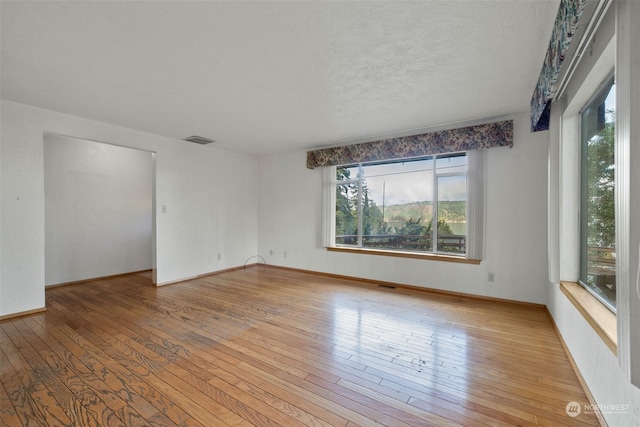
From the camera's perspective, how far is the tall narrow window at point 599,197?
66.8 inches

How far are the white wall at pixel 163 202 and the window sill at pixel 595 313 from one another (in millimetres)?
5116

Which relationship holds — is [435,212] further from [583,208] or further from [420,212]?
[583,208]

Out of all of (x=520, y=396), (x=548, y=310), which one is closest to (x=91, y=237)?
(x=520, y=396)

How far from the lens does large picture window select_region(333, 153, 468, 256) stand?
156 inches

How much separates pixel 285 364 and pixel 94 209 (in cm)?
478

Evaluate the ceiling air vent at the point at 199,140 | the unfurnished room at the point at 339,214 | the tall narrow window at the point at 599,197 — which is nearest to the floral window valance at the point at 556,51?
the unfurnished room at the point at 339,214

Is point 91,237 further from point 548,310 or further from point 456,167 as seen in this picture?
point 548,310

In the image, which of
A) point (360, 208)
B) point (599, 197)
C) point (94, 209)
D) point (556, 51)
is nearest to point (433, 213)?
point (360, 208)

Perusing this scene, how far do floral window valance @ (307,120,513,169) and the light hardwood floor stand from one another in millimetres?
2137

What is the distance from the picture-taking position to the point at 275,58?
7.04 ft

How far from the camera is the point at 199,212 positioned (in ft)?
16.5
